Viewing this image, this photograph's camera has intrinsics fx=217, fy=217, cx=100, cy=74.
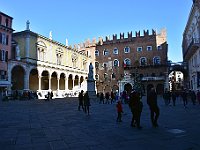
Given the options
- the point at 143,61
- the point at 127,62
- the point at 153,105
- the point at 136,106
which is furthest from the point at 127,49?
the point at 136,106

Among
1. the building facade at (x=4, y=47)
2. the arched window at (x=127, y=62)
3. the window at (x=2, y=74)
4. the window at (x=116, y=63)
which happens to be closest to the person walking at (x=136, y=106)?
the building facade at (x=4, y=47)

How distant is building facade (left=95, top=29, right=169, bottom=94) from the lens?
45.6m

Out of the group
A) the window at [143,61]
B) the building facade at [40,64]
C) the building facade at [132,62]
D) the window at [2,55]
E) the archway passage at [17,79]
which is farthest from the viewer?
the window at [143,61]

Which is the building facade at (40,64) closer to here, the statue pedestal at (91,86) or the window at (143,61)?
the statue pedestal at (91,86)

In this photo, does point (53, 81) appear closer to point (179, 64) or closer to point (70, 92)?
point (70, 92)

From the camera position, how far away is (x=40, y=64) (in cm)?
3581

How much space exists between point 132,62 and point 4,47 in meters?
28.2

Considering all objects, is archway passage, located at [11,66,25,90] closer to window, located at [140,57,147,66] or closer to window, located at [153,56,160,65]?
window, located at [140,57,147,66]

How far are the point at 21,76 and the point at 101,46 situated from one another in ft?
76.0

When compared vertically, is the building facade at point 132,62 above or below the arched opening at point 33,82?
above

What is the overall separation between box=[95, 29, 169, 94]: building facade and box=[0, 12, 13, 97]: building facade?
80.6 feet

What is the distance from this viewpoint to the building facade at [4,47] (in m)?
28.9

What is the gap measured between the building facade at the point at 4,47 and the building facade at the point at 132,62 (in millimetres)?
24552

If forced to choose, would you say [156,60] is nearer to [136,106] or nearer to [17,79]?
[17,79]
